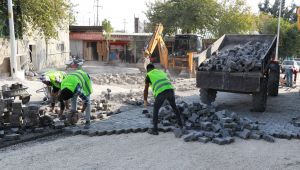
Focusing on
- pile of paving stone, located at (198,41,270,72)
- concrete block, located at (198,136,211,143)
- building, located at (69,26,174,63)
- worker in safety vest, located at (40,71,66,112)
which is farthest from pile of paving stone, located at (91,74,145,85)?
building, located at (69,26,174,63)

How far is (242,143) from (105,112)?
158 inches

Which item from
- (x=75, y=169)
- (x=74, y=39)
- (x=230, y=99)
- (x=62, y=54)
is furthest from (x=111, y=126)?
(x=74, y=39)

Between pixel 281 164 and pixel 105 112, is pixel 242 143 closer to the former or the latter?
pixel 281 164

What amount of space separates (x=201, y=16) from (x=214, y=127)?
949 inches

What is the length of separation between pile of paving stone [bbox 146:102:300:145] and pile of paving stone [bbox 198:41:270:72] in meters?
1.75

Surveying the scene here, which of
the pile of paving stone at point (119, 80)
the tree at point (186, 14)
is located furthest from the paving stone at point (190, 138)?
the tree at point (186, 14)

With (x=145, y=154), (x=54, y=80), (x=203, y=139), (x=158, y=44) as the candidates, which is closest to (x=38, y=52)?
(x=158, y=44)

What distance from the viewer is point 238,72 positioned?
9.41m

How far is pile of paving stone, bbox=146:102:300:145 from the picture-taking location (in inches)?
268

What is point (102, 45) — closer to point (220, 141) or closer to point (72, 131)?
point (72, 131)

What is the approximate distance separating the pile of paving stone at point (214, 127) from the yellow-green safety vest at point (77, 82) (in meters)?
1.84

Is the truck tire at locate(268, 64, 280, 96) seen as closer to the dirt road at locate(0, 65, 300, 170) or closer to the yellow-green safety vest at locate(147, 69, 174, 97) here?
the dirt road at locate(0, 65, 300, 170)

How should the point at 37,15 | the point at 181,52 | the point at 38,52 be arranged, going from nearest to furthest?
the point at 37,15, the point at 38,52, the point at 181,52

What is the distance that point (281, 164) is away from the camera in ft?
18.2
